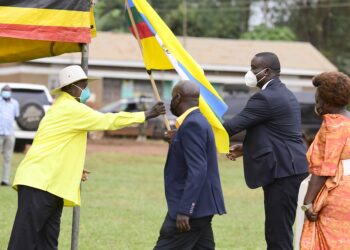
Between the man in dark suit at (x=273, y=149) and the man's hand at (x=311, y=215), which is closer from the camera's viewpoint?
the man's hand at (x=311, y=215)

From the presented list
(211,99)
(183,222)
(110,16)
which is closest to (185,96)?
(183,222)

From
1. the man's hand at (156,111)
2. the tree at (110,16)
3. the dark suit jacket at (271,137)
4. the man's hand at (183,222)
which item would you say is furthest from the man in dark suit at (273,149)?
the tree at (110,16)

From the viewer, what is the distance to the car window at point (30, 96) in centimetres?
2373

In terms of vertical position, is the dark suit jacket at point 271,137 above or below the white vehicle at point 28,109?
above

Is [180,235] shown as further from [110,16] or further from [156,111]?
[110,16]

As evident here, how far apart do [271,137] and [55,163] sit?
6.39 ft

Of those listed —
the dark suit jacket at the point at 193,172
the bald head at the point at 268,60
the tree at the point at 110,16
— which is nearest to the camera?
the dark suit jacket at the point at 193,172

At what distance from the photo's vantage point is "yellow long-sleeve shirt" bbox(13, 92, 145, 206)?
24.2 ft

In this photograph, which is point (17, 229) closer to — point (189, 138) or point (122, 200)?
A: point (189, 138)

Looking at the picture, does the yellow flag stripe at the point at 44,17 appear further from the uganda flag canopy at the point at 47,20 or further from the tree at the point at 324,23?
the tree at the point at 324,23

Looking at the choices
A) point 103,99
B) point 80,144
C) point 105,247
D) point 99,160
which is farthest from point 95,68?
point 80,144

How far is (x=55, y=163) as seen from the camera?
24.3 ft

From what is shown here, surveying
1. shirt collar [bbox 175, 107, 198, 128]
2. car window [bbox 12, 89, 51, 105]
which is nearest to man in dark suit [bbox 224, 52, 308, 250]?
shirt collar [bbox 175, 107, 198, 128]

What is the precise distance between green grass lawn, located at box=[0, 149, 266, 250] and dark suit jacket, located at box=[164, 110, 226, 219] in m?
3.66
